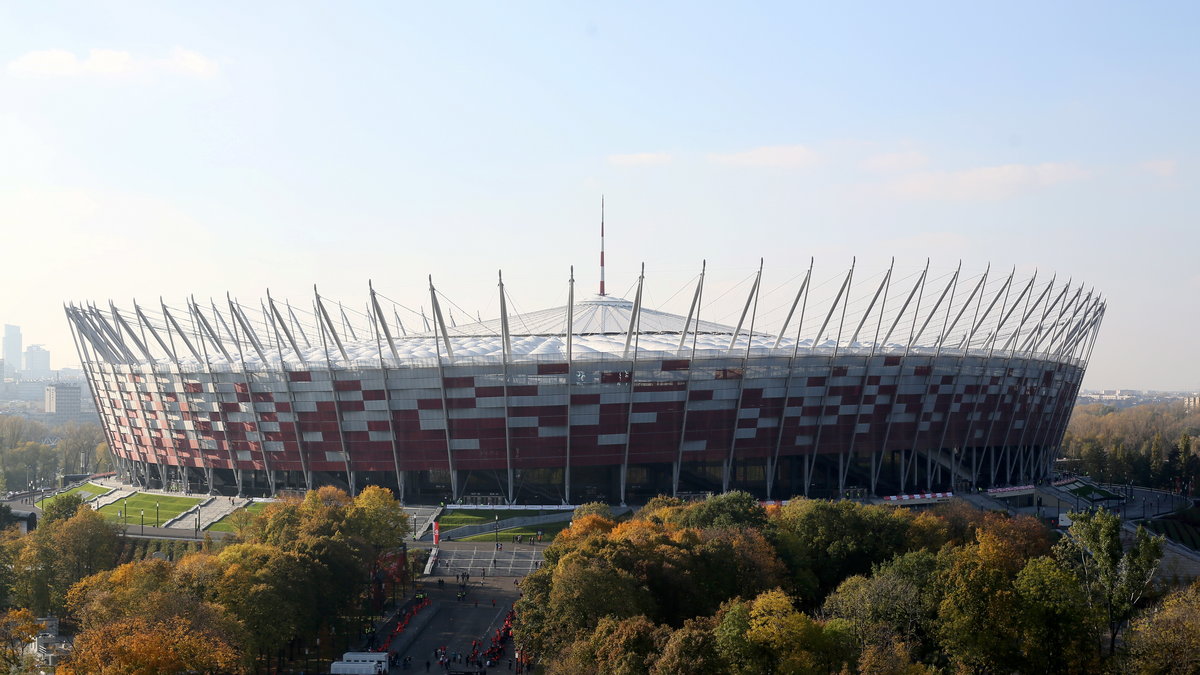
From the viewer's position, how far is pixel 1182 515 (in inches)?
3846

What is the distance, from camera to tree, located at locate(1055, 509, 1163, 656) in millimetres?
41031

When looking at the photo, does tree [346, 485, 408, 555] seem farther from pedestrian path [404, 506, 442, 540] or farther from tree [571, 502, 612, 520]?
tree [571, 502, 612, 520]

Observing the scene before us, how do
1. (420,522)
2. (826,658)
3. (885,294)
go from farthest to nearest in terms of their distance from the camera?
1. (885,294)
2. (420,522)
3. (826,658)

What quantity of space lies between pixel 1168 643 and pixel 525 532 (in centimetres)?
4914

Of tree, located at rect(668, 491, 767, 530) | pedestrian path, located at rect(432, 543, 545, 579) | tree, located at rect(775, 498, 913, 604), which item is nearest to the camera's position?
tree, located at rect(775, 498, 913, 604)

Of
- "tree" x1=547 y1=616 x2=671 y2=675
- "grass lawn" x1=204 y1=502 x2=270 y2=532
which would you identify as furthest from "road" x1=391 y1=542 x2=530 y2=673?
"grass lawn" x1=204 y1=502 x2=270 y2=532

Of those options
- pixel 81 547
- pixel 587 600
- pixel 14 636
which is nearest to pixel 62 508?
pixel 81 547

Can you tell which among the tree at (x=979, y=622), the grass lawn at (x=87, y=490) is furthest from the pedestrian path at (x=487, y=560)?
the grass lawn at (x=87, y=490)

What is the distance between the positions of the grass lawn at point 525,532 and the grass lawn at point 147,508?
27192mm

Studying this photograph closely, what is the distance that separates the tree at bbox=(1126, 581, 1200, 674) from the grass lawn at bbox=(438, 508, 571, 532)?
5074 cm

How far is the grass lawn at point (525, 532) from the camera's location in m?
75.1

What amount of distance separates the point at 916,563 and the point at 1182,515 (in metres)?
67.0

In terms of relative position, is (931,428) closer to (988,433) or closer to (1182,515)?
(988,433)

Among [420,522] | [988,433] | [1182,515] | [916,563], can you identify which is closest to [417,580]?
[420,522]
